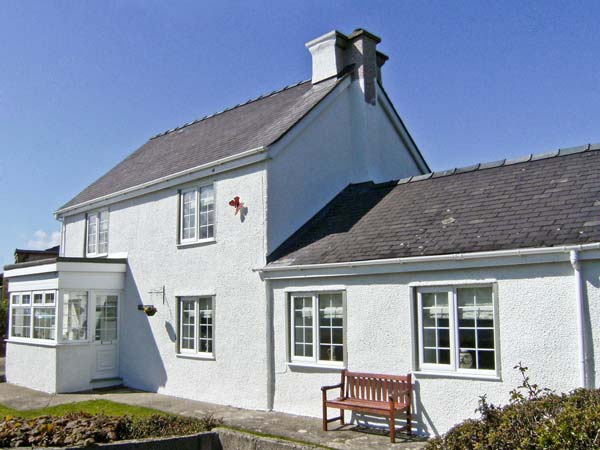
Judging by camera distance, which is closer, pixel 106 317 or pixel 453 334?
pixel 453 334

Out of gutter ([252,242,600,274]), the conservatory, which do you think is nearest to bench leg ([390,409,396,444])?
gutter ([252,242,600,274])

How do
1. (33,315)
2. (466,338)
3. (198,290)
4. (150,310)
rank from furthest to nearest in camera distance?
(33,315) → (150,310) → (198,290) → (466,338)

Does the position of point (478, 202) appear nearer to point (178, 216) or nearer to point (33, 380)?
point (178, 216)

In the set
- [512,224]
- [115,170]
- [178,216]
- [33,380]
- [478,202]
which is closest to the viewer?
[512,224]

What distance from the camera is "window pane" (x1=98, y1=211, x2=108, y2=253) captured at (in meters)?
19.7

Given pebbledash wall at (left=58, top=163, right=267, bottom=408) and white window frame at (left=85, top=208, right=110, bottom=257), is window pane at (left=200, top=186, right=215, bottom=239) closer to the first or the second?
pebbledash wall at (left=58, top=163, right=267, bottom=408)

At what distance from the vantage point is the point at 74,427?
9.12 m

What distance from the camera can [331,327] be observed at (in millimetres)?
12281

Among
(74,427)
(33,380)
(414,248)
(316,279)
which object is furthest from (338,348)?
(33,380)

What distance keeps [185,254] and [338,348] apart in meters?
5.75

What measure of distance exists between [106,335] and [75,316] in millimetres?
1118

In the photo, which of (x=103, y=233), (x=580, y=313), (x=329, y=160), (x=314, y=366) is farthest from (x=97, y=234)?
(x=580, y=313)

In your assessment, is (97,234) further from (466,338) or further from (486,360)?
(486,360)

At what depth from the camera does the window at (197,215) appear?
1550 cm
